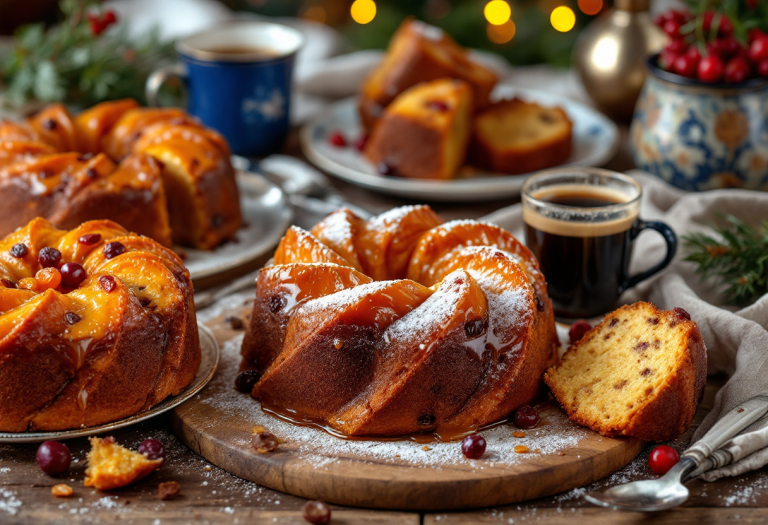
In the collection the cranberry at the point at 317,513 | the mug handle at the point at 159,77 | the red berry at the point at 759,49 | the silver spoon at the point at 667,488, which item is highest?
the red berry at the point at 759,49

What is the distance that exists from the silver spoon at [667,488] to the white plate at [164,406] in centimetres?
121

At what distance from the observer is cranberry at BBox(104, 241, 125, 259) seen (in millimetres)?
2662

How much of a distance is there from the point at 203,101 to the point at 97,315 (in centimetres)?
247

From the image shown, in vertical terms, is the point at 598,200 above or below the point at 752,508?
above

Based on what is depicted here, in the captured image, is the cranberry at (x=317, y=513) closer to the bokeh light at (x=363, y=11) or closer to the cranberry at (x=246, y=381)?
the cranberry at (x=246, y=381)

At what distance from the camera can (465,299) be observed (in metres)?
2.42

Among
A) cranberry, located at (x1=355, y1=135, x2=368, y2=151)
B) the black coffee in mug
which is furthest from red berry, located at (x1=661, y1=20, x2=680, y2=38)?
cranberry, located at (x1=355, y1=135, x2=368, y2=151)

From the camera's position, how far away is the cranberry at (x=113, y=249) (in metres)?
2.66

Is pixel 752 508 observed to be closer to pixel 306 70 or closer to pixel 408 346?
pixel 408 346

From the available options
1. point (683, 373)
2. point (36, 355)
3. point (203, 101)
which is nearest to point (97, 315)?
point (36, 355)

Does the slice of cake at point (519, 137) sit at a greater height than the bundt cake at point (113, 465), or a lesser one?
greater

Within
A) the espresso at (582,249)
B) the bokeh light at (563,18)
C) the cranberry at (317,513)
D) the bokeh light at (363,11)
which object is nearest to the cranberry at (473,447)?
the cranberry at (317,513)

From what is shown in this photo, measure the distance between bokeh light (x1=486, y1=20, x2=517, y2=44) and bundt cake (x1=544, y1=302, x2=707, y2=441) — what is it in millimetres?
4245

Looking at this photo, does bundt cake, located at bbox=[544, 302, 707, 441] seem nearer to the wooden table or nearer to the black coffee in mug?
the wooden table
